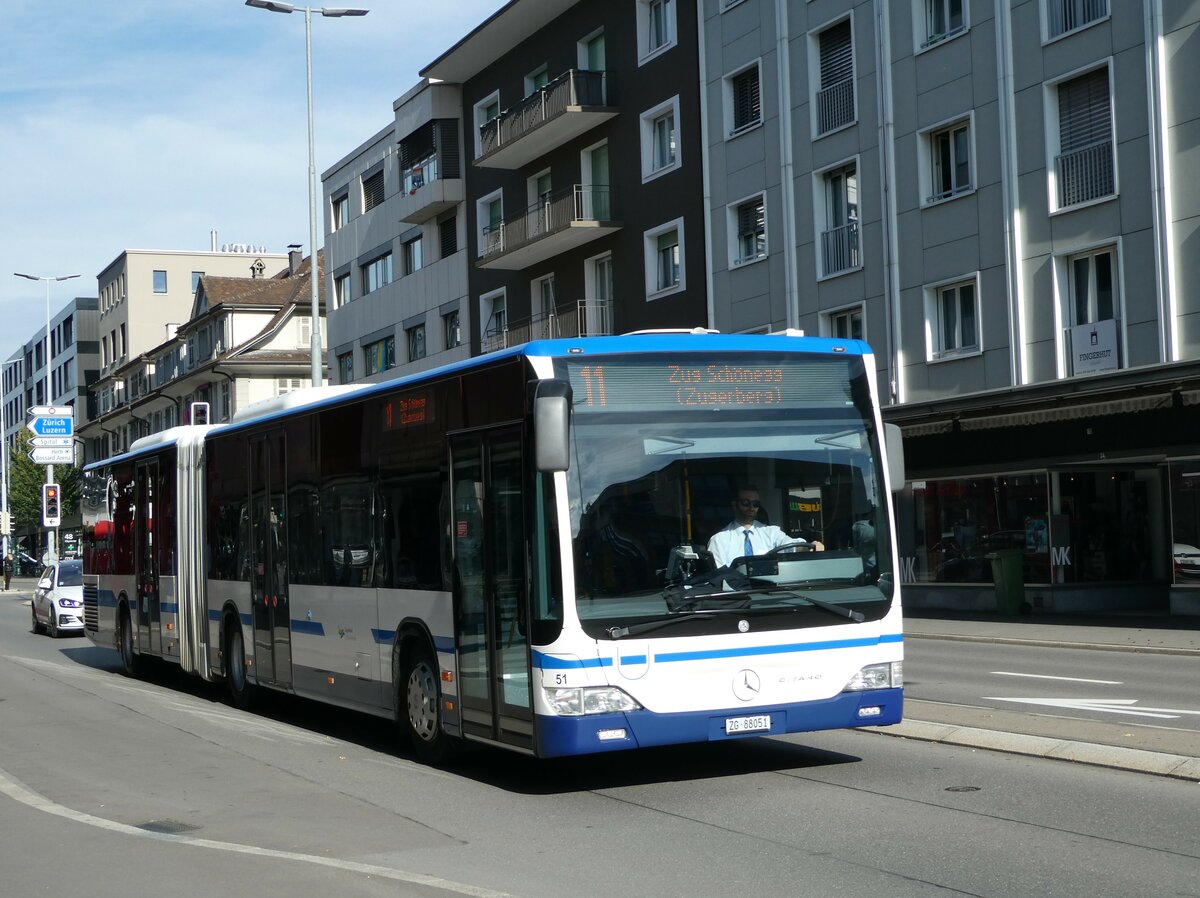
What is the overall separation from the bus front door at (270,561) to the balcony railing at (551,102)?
25.8m

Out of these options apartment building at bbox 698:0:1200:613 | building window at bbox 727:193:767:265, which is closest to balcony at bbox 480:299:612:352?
building window at bbox 727:193:767:265

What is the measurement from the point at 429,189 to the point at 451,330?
4.55m

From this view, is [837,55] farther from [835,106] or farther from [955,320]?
[955,320]

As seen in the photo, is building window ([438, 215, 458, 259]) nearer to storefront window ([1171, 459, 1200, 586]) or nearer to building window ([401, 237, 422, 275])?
building window ([401, 237, 422, 275])

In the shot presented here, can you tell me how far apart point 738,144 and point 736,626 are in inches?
1066

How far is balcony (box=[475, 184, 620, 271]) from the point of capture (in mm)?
39469

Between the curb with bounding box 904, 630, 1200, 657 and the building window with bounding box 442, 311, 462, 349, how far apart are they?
86.4 ft

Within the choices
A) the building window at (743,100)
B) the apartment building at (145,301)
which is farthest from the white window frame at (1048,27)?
the apartment building at (145,301)

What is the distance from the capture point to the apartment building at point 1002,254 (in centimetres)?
2497

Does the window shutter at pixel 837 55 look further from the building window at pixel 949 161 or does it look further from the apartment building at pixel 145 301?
the apartment building at pixel 145 301

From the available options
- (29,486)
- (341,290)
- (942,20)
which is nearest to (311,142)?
(942,20)

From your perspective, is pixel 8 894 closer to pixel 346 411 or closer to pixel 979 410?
pixel 346 411

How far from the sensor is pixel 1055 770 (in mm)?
9625

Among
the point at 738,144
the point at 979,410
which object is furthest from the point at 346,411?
the point at 738,144
